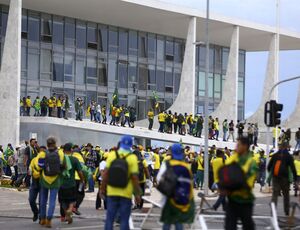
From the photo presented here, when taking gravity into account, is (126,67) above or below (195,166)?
above

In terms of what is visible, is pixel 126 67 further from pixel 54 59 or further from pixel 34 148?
pixel 34 148

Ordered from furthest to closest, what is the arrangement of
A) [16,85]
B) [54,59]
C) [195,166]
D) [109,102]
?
[109,102]
[54,59]
[16,85]
[195,166]

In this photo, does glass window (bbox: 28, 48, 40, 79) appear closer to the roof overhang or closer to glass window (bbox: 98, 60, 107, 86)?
the roof overhang

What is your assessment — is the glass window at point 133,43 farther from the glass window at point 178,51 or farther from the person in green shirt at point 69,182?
the person in green shirt at point 69,182

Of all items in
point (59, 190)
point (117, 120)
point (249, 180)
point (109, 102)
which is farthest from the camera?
point (109, 102)

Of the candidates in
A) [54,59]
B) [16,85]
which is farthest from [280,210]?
[54,59]

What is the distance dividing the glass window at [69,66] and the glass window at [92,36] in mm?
1892

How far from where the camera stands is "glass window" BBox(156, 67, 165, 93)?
5569 cm

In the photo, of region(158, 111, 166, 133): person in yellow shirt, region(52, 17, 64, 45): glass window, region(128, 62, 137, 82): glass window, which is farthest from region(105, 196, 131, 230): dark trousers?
region(128, 62, 137, 82): glass window

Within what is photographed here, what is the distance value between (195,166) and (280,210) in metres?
10.2

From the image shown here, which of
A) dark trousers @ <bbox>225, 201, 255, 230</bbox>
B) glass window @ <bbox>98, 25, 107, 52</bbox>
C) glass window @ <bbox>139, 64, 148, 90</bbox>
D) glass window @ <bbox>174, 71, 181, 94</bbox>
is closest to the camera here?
dark trousers @ <bbox>225, 201, 255, 230</bbox>

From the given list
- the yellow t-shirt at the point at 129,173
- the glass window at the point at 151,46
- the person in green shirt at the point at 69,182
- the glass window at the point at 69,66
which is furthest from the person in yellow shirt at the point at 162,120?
the yellow t-shirt at the point at 129,173

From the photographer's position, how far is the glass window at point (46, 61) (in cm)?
4759

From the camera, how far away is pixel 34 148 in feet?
79.4
